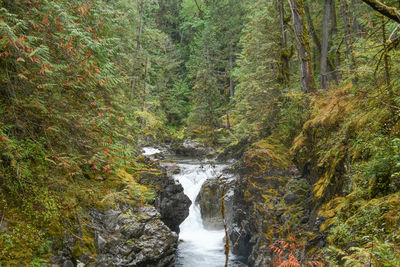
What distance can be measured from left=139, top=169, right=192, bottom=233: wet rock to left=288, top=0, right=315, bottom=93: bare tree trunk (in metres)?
6.92

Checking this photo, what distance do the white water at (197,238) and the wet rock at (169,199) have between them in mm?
1378

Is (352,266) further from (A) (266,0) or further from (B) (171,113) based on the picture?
(B) (171,113)

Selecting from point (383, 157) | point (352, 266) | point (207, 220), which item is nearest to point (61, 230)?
point (352, 266)

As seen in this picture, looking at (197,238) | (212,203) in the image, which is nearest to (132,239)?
(197,238)

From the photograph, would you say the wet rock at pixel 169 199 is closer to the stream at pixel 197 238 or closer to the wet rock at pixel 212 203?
the stream at pixel 197 238

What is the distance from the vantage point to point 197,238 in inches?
531

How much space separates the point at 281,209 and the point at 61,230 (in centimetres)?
653

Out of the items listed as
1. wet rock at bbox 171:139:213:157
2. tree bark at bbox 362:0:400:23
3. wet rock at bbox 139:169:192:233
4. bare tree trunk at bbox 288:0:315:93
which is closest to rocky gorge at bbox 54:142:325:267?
wet rock at bbox 139:169:192:233

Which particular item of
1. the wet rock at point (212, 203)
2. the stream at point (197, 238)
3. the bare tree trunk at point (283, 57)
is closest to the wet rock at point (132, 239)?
the stream at point (197, 238)

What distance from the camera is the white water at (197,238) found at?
1093 cm

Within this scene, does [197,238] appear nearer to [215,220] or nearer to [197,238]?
[197,238]

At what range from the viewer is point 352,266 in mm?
3102

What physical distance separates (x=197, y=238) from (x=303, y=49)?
1054cm

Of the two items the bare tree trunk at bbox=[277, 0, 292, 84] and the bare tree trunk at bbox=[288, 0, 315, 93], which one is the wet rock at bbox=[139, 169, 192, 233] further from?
the bare tree trunk at bbox=[277, 0, 292, 84]
